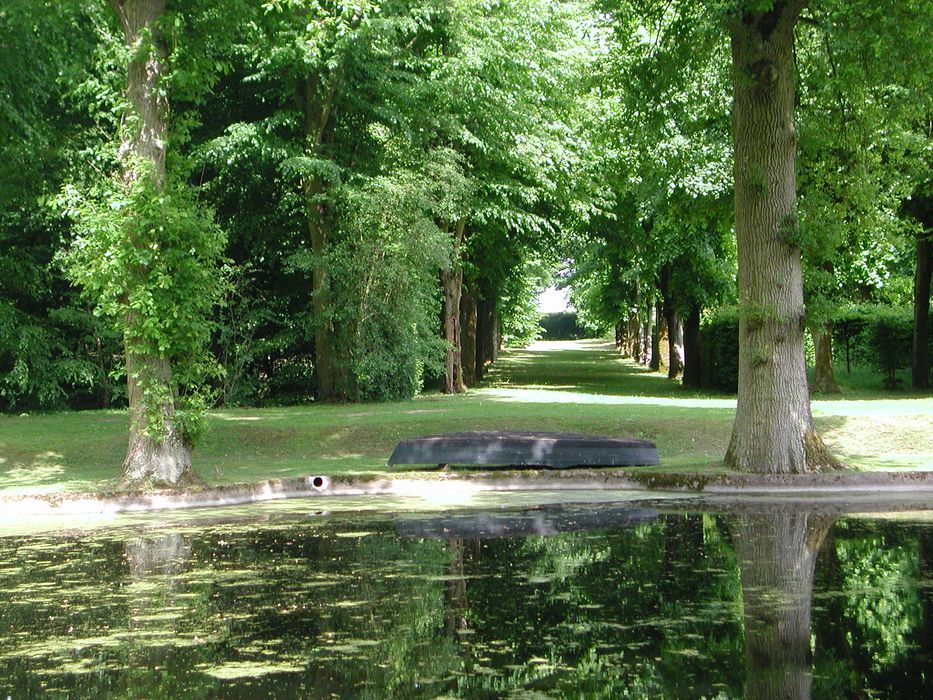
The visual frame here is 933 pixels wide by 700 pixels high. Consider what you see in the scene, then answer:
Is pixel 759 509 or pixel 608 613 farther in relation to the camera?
pixel 759 509

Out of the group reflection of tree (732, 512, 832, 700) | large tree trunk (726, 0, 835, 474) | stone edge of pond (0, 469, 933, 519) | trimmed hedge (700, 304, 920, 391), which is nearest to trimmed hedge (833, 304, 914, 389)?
trimmed hedge (700, 304, 920, 391)

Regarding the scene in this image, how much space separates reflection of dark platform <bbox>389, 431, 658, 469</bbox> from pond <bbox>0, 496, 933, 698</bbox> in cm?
358

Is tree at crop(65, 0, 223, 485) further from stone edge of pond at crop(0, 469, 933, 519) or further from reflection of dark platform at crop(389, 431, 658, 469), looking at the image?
reflection of dark platform at crop(389, 431, 658, 469)

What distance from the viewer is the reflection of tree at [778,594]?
6.10m

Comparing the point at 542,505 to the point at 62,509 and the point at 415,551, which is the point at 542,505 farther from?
the point at 62,509

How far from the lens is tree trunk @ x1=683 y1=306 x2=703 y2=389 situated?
35.8 metres

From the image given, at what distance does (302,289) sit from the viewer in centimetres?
3086

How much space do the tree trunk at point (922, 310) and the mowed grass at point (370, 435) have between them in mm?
5357

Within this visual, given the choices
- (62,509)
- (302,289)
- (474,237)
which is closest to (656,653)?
(62,509)

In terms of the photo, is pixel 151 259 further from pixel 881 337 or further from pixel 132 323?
pixel 881 337

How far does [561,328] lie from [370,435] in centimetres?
13019

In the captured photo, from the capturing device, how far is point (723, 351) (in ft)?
110

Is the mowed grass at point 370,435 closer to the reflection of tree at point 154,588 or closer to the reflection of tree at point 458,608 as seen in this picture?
the reflection of tree at point 154,588

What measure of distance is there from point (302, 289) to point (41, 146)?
8.35 m
